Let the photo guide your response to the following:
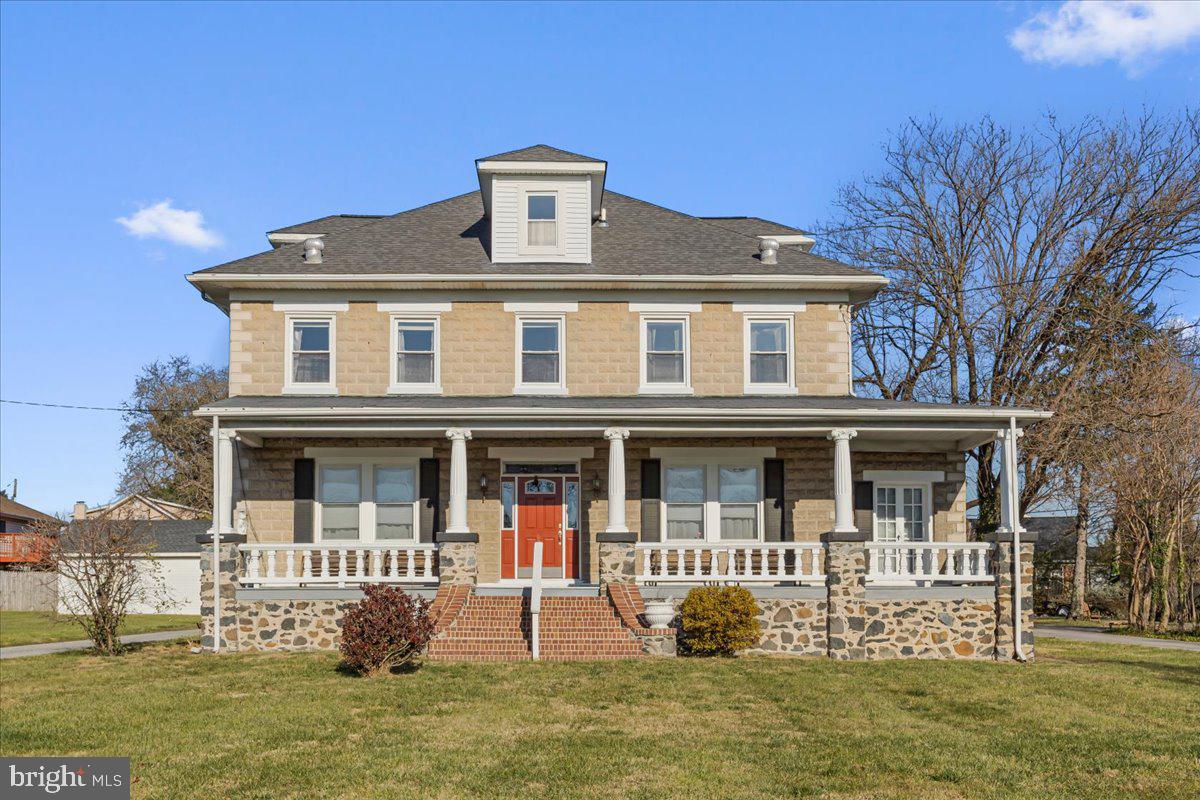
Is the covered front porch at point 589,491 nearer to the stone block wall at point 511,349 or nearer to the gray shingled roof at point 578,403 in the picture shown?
the gray shingled roof at point 578,403

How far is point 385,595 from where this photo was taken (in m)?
15.2

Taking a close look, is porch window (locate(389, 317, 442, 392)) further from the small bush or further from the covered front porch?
the small bush

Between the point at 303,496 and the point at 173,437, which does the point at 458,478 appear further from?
the point at 173,437

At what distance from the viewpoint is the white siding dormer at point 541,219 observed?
71.6 feet

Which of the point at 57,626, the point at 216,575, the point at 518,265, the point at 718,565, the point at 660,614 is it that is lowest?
the point at 57,626

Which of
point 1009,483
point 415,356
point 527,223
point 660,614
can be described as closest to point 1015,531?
point 1009,483

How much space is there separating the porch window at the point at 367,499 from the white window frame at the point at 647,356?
469cm

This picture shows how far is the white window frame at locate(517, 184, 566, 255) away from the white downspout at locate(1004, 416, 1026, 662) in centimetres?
A: 913

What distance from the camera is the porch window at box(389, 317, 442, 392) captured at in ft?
68.8

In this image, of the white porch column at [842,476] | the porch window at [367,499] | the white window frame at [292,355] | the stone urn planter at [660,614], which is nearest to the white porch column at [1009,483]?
the white porch column at [842,476]

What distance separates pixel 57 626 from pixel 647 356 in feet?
60.3

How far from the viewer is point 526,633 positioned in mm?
17031

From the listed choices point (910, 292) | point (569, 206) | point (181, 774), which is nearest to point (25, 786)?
point (181, 774)

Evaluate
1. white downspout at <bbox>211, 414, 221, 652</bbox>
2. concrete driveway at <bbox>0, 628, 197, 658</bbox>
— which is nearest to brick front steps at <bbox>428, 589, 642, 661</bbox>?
white downspout at <bbox>211, 414, 221, 652</bbox>
